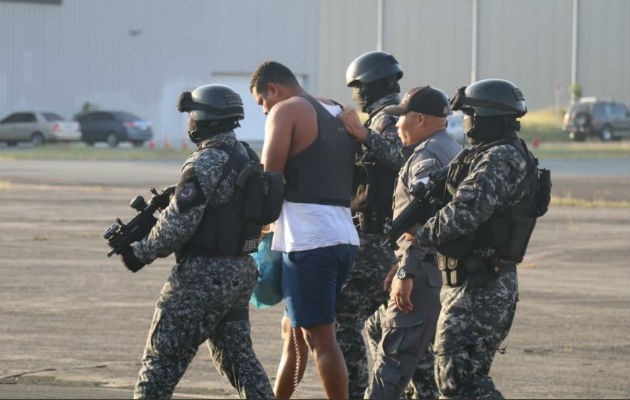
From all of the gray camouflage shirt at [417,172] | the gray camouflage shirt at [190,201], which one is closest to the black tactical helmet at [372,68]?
the gray camouflage shirt at [417,172]

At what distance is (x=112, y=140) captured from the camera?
56.2 m

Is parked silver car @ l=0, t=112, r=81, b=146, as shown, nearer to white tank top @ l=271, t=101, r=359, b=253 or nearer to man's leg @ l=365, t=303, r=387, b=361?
man's leg @ l=365, t=303, r=387, b=361

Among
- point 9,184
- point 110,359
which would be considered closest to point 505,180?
point 110,359

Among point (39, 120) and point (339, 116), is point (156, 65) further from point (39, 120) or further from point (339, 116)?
point (339, 116)

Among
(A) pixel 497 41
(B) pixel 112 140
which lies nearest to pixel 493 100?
(B) pixel 112 140

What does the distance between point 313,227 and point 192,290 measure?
0.77 m

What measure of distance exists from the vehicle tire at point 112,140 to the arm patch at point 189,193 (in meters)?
50.4

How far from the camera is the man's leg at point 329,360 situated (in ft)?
21.6

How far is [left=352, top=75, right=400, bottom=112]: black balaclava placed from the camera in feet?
24.0

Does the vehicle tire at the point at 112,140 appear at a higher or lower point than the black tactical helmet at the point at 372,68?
lower

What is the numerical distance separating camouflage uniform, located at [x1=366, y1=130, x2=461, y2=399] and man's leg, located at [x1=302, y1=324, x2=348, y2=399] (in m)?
0.16

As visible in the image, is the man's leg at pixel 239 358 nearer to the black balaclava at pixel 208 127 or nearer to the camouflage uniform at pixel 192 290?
the camouflage uniform at pixel 192 290

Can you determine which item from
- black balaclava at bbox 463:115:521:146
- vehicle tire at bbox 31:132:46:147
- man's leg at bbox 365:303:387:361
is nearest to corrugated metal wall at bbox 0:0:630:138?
vehicle tire at bbox 31:132:46:147

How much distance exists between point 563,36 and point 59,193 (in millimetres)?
48960
